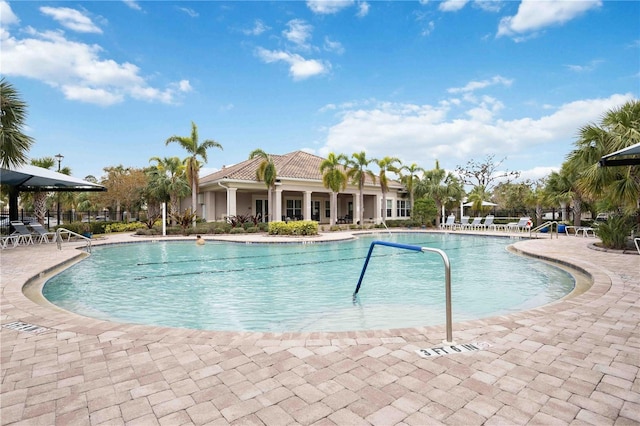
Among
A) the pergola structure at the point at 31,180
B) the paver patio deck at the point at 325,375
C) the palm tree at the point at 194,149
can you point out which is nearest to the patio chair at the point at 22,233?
the pergola structure at the point at 31,180

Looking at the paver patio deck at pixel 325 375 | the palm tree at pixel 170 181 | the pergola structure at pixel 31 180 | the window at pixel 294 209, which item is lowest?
the paver patio deck at pixel 325 375

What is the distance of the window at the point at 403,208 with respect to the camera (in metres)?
33.2

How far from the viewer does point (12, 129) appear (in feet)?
39.6

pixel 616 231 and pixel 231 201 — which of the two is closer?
pixel 616 231

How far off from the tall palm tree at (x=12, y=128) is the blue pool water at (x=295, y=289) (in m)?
4.38

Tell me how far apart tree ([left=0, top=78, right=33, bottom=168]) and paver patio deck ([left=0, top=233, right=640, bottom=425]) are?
414 inches

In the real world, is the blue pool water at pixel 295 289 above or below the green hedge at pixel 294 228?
below

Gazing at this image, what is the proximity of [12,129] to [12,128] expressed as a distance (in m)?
0.26

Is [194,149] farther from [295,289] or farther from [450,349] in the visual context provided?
[450,349]

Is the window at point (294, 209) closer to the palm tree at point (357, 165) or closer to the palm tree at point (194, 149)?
the palm tree at point (357, 165)

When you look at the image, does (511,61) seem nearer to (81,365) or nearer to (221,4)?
(221,4)

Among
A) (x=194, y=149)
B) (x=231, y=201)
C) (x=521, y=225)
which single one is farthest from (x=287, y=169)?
(x=521, y=225)

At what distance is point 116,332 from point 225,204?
23.5 m

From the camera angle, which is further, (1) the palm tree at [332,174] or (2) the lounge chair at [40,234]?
(1) the palm tree at [332,174]
